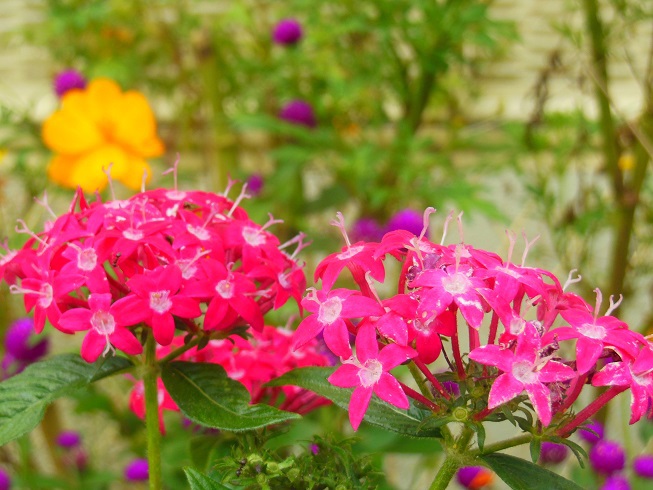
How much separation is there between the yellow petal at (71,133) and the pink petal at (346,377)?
788 mm

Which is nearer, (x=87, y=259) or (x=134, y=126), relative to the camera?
(x=87, y=259)

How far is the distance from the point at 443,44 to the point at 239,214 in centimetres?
57

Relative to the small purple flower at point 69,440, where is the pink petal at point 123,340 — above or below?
above

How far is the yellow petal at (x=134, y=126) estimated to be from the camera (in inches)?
42.8

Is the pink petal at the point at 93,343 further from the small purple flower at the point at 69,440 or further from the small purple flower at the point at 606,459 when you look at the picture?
the small purple flower at the point at 69,440

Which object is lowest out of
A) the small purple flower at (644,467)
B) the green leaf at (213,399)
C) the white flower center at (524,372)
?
the small purple flower at (644,467)

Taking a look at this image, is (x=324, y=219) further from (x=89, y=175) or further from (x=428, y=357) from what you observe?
(x=428, y=357)

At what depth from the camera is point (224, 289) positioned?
0.41m

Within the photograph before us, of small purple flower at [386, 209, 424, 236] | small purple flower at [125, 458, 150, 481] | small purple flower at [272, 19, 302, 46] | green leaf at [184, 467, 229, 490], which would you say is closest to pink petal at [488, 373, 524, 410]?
green leaf at [184, 467, 229, 490]

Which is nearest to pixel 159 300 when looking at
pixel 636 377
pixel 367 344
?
pixel 367 344

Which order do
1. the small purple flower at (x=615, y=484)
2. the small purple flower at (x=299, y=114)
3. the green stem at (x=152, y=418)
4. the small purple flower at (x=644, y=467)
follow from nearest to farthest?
the green stem at (x=152, y=418) → the small purple flower at (x=615, y=484) → the small purple flower at (x=644, y=467) → the small purple flower at (x=299, y=114)

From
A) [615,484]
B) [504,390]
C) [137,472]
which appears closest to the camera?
[504,390]

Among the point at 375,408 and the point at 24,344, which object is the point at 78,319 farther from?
the point at 24,344

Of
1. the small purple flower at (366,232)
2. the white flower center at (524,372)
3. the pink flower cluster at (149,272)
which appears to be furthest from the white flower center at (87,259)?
the small purple flower at (366,232)
